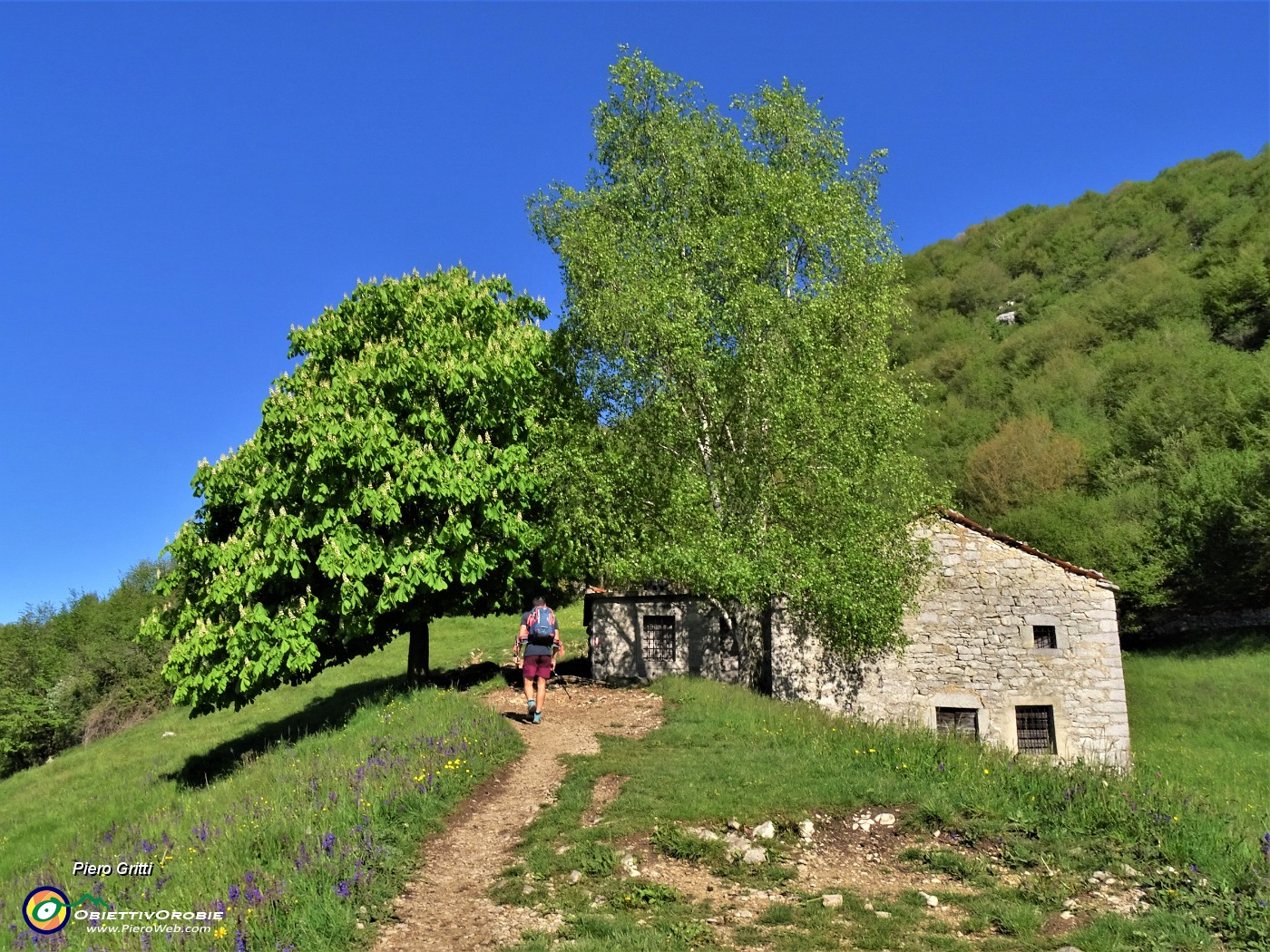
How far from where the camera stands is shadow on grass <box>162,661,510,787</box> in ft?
59.2

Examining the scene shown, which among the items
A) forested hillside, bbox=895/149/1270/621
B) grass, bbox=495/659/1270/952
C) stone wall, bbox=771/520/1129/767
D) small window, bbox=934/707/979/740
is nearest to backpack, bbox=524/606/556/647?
grass, bbox=495/659/1270/952

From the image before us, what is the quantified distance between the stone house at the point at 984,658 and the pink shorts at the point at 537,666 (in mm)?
5706

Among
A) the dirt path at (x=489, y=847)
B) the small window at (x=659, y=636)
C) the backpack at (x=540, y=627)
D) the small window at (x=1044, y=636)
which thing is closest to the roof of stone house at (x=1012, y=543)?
the small window at (x=1044, y=636)

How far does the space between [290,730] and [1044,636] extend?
1954 centimetres

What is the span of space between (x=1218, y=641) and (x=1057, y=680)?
1662cm

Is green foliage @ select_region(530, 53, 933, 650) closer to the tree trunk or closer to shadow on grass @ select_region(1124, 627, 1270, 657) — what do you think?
the tree trunk

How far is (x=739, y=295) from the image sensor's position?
17.6 meters

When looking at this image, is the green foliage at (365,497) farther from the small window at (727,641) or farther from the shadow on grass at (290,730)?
the small window at (727,641)

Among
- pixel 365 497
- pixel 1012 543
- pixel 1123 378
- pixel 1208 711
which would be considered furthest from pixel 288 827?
pixel 1123 378

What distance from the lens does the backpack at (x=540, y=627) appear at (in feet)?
49.5

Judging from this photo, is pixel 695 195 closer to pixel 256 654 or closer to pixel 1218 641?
pixel 256 654

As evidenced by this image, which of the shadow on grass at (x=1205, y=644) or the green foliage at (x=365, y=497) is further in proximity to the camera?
the shadow on grass at (x=1205, y=644)

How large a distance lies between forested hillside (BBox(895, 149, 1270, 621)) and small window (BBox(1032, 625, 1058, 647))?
6077mm

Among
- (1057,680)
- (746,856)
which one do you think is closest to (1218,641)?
(1057,680)
